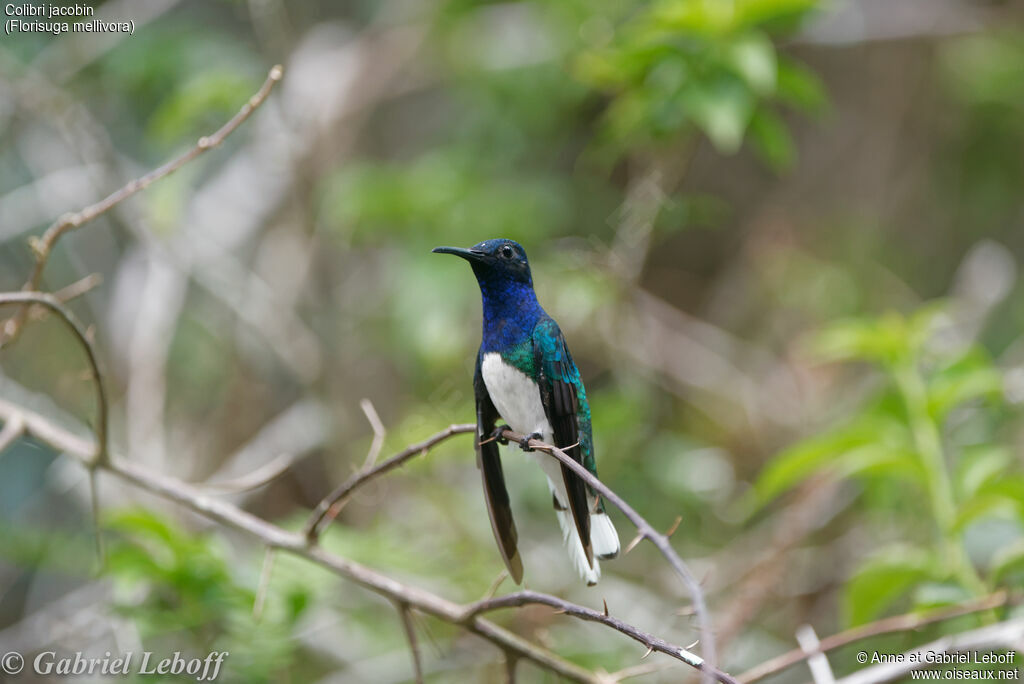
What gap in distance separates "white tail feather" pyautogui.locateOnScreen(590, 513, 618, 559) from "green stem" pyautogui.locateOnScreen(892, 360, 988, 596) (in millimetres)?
1116

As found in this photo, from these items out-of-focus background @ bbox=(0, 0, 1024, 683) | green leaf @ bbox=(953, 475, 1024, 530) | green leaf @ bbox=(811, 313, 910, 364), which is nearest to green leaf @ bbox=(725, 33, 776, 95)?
out-of-focus background @ bbox=(0, 0, 1024, 683)

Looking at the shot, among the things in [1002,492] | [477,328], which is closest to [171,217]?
[477,328]

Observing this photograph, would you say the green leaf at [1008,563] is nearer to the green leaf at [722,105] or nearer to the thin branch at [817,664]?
the thin branch at [817,664]

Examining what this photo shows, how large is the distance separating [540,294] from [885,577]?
2.03 m

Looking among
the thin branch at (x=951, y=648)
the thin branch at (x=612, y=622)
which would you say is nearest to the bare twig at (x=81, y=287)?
the thin branch at (x=612, y=622)

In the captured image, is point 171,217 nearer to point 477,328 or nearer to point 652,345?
point 477,328

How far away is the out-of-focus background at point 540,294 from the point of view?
3.24m

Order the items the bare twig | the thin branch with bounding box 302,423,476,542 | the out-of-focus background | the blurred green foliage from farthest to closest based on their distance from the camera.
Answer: the out-of-focus background → the blurred green foliage → the bare twig → the thin branch with bounding box 302,423,476,542

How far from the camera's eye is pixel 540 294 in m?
4.09

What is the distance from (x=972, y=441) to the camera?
14.6 ft

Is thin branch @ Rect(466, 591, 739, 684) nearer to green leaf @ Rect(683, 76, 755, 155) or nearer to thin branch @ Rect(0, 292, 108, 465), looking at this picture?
thin branch @ Rect(0, 292, 108, 465)

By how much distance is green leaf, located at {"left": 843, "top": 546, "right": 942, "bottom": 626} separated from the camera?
2.54 meters

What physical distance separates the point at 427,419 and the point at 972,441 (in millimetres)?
2886

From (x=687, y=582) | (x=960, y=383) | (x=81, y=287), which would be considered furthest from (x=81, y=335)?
(x=960, y=383)
